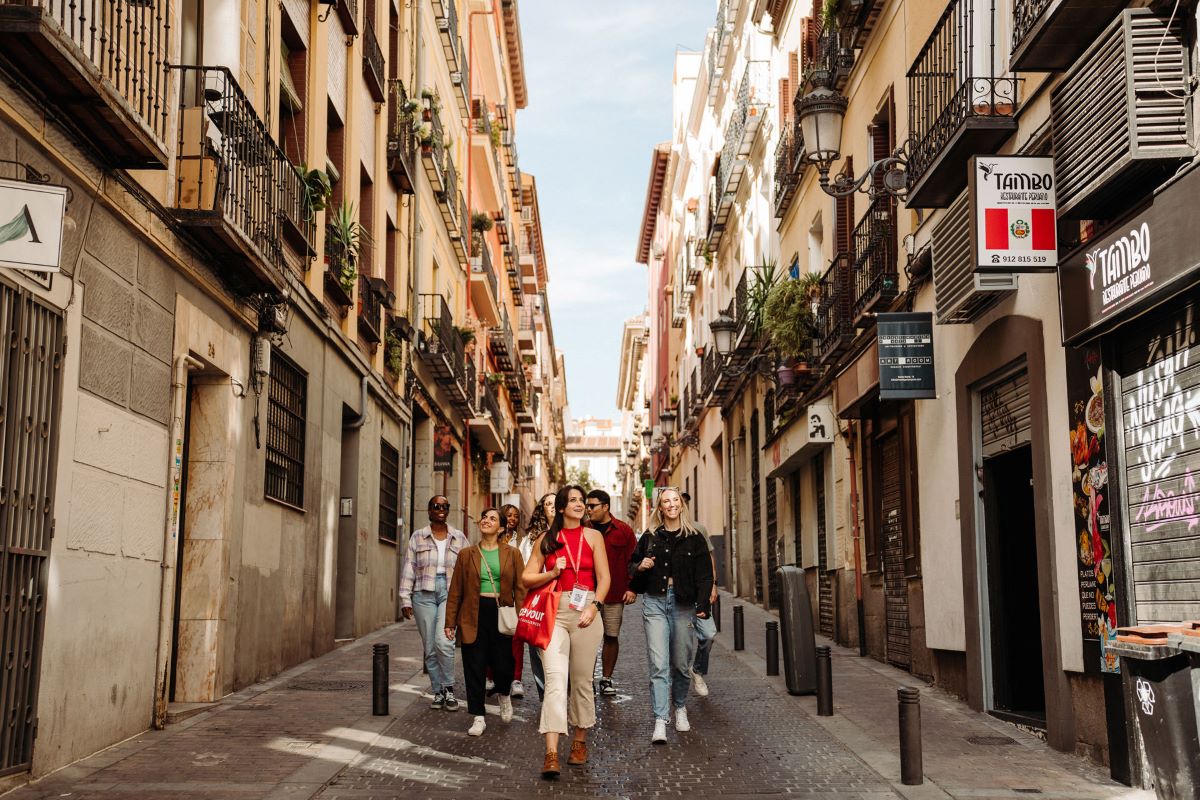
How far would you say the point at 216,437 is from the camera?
11523mm

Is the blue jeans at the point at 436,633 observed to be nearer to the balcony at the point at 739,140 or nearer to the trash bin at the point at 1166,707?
the trash bin at the point at 1166,707

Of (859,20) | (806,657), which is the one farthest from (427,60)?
(806,657)

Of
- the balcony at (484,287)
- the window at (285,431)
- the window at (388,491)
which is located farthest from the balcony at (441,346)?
the window at (285,431)

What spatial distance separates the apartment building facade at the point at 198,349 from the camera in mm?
7383

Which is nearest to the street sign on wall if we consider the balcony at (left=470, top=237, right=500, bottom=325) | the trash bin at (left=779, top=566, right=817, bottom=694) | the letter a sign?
the trash bin at (left=779, top=566, right=817, bottom=694)

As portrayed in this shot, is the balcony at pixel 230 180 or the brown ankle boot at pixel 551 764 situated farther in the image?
the balcony at pixel 230 180

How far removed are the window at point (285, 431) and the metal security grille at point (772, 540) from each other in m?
11.1

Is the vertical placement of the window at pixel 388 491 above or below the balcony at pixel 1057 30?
below

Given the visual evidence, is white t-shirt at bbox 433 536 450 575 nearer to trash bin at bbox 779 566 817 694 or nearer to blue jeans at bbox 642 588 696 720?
blue jeans at bbox 642 588 696 720

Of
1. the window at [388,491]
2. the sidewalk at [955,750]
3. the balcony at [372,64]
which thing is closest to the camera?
the sidewalk at [955,750]

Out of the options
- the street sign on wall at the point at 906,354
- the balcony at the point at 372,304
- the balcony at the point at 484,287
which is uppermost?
the balcony at the point at 484,287

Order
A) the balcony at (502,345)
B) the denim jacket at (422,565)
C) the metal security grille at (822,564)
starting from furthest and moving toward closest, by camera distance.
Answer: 1. the balcony at (502,345)
2. the metal security grille at (822,564)
3. the denim jacket at (422,565)

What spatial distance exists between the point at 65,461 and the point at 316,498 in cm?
772

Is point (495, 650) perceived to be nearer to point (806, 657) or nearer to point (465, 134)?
point (806, 657)
